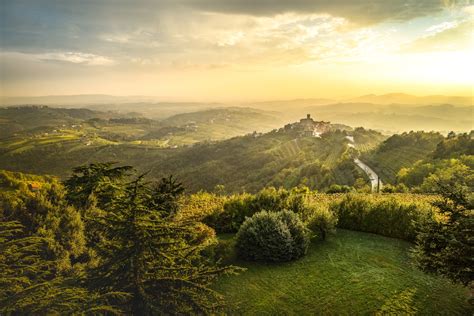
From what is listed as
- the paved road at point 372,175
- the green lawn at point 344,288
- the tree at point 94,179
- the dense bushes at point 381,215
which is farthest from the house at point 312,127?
the tree at point 94,179

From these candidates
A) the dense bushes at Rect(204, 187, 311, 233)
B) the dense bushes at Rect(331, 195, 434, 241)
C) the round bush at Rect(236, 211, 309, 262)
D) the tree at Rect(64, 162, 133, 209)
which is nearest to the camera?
the tree at Rect(64, 162, 133, 209)

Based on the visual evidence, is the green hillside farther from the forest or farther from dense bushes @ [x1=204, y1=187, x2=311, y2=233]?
the forest

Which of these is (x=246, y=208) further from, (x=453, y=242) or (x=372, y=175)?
(x=372, y=175)

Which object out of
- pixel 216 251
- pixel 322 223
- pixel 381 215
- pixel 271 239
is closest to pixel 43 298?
pixel 216 251

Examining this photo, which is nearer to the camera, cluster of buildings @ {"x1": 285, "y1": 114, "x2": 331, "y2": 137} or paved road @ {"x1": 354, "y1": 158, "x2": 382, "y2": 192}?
paved road @ {"x1": 354, "y1": 158, "x2": 382, "y2": 192}

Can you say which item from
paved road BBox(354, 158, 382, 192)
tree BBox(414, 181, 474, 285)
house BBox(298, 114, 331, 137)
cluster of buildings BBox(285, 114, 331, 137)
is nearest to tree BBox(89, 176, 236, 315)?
tree BBox(414, 181, 474, 285)

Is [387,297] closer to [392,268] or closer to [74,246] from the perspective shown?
[392,268]

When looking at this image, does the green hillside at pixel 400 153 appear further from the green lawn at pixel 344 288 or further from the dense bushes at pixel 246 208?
the green lawn at pixel 344 288
